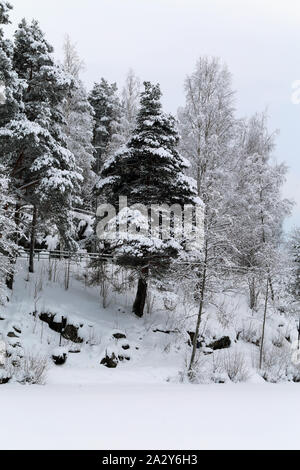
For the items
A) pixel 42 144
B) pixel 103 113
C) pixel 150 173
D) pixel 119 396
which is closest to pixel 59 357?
pixel 119 396

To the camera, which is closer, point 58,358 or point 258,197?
point 58,358

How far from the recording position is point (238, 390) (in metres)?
9.16

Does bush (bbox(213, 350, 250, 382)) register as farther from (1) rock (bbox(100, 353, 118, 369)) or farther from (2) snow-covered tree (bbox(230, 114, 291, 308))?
(2) snow-covered tree (bbox(230, 114, 291, 308))

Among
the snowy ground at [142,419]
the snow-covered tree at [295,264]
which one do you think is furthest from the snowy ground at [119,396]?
the snow-covered tree at [295,264]

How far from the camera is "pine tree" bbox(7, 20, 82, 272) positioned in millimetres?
11211

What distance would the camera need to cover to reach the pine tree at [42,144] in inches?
441

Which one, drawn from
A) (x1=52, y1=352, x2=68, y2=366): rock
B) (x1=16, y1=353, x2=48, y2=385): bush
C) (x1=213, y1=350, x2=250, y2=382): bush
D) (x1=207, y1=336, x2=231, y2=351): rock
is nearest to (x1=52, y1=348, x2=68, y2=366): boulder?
(x1=52, y1=352, x2=68, y2=366): rock

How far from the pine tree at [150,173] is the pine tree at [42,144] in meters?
1.87

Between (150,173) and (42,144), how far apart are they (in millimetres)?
4448

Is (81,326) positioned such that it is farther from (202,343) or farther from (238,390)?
(238,390)

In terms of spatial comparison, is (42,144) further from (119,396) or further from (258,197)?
(258,197)

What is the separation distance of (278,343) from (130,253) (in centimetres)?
1024

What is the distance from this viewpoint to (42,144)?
11.6m

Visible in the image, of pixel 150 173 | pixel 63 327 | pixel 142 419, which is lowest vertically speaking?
pixel 63 327
